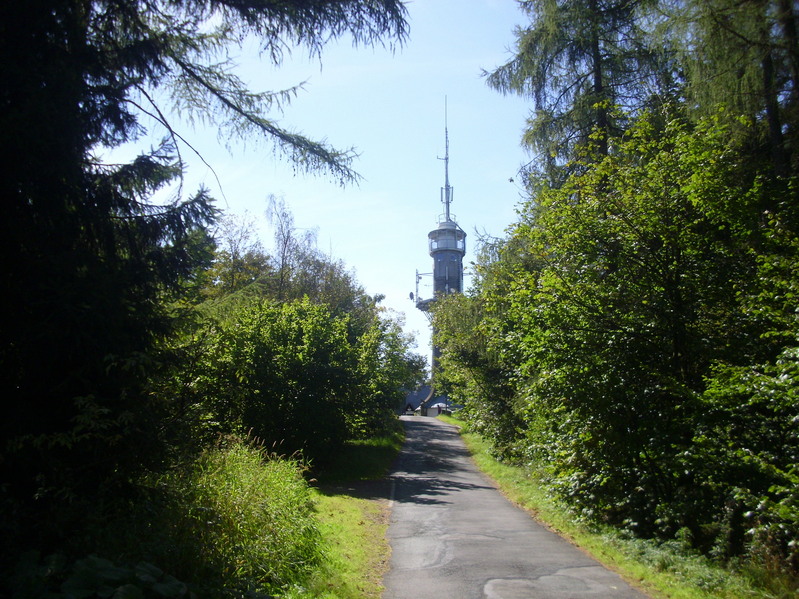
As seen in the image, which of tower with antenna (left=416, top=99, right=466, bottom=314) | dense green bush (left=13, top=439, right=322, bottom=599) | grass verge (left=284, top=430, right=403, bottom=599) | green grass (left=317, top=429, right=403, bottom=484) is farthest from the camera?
tower with antenna (left=416, top=99, right=466, bottom=314)

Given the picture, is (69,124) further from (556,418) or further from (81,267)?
(556,418)

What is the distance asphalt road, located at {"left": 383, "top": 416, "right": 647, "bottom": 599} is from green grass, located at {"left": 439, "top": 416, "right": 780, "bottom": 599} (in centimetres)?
27

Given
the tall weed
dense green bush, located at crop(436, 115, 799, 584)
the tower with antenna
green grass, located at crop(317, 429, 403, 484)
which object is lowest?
green grass, located at crop(317, 429, 403, 484)

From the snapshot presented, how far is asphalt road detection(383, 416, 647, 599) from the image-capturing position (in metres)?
7.45

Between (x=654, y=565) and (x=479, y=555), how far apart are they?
2365mm

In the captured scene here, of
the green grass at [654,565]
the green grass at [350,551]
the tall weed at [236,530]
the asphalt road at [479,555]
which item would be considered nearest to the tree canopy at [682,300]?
the green grass at [654,565]

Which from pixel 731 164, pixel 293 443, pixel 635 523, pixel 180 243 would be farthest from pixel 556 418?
pixel 293 443

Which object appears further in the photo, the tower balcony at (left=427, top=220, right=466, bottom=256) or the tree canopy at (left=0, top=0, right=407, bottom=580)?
the tower balcony at (left=427, top=220, right=466, bottom=256)

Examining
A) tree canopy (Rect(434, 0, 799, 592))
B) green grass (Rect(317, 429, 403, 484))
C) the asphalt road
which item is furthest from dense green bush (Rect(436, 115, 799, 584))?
green grass (Rect(317, 429, 403, 484))

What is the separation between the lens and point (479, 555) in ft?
30.2

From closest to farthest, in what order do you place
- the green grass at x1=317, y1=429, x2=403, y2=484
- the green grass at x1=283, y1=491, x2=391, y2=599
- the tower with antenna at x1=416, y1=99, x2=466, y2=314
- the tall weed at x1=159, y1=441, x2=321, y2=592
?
the tall weed at x1=159, y1=441, x2=321, y2=592
the green grass at x1=283, y1=491, x2=391, y2=599
the green grass at x1=317, y1=429, x2=403, y2=484
the tower with antenna at x1=416, y1=99, x2=466, y2=314

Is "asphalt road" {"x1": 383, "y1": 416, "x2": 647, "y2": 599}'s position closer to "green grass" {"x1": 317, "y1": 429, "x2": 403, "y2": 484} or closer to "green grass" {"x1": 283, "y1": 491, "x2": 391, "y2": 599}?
"green grass" {"x1": 283, "y1": 491, "x2": 391, "y2": 599}

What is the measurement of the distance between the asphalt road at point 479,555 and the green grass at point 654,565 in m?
0.27

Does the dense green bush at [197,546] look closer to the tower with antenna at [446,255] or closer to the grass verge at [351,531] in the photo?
the grass verge at [351,531]
